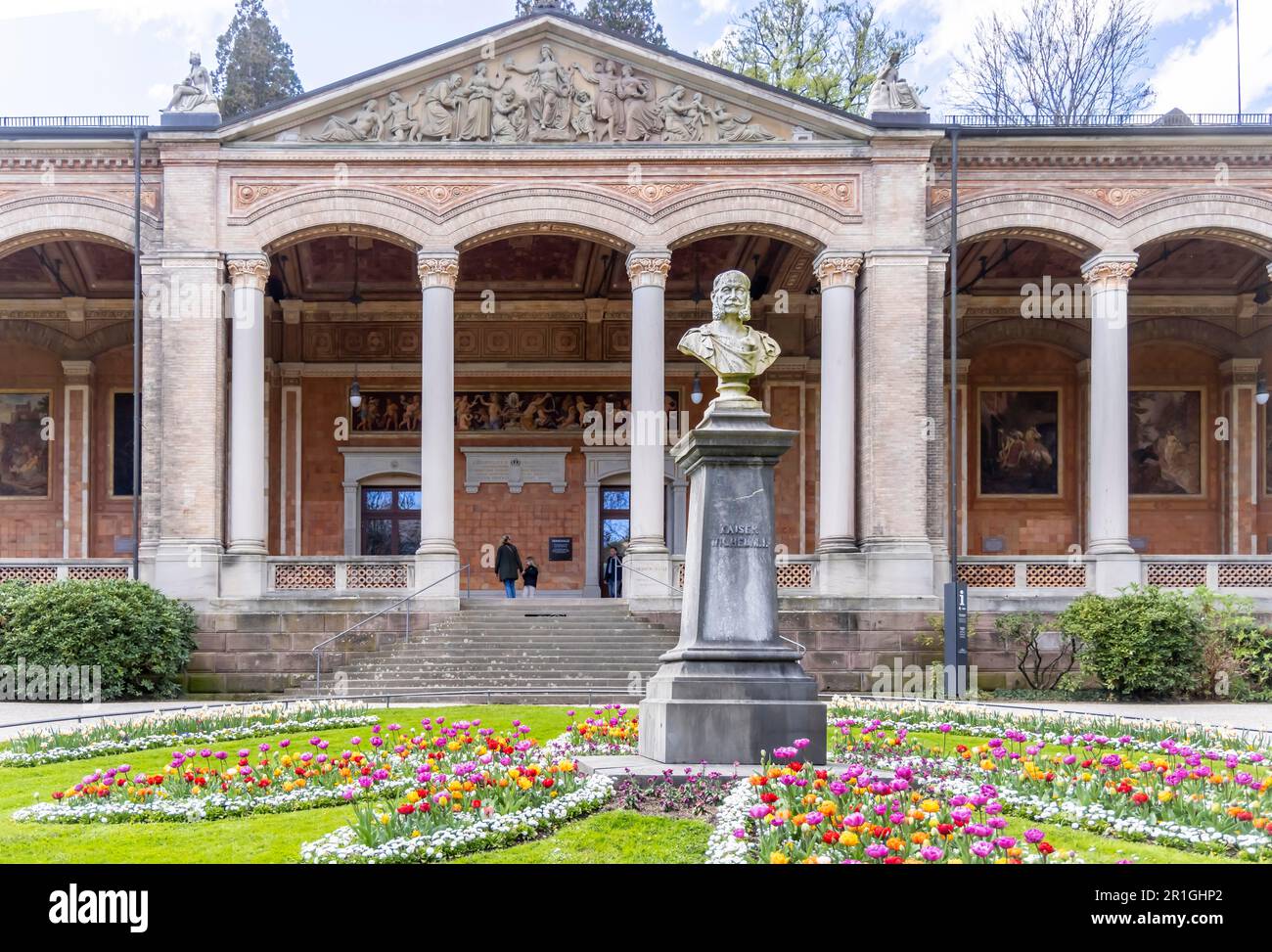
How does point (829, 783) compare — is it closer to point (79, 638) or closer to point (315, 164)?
point (79, 638)

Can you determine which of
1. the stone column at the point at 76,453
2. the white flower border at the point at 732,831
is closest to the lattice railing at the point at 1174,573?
the white flower border at the point at 732,831

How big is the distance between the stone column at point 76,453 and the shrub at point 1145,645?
76.3 ft

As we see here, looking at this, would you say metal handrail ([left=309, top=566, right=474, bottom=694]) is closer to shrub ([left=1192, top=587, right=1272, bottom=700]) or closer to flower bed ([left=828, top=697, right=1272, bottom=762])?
flower bed ([left=828, top=697, right=1272, bottom=762])

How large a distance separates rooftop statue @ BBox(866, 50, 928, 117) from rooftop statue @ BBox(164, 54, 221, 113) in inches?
502

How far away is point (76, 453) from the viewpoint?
33250mm

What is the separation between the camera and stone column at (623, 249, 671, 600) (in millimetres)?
25797

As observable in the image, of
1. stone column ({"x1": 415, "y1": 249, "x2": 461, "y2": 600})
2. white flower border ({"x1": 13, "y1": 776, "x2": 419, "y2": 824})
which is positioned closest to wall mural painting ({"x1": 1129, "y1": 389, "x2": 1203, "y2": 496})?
stone column ({"x1": 415, "y1": 249, "x2": 461, "y2": 600})

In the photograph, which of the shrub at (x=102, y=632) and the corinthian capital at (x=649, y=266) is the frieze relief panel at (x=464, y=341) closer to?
the corinthian capital at (x=649, y=266)

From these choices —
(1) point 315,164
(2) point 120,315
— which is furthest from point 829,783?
(2) point 120,315

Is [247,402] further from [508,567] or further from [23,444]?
[23,444]

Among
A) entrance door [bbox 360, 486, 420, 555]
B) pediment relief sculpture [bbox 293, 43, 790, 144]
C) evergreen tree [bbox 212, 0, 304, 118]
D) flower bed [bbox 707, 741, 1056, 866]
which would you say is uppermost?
evergreen tree [bbox 212, 0, 304, 118]

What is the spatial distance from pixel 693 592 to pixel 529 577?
67.5ft

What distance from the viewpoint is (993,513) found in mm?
34250

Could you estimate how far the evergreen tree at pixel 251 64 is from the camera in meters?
45.8
